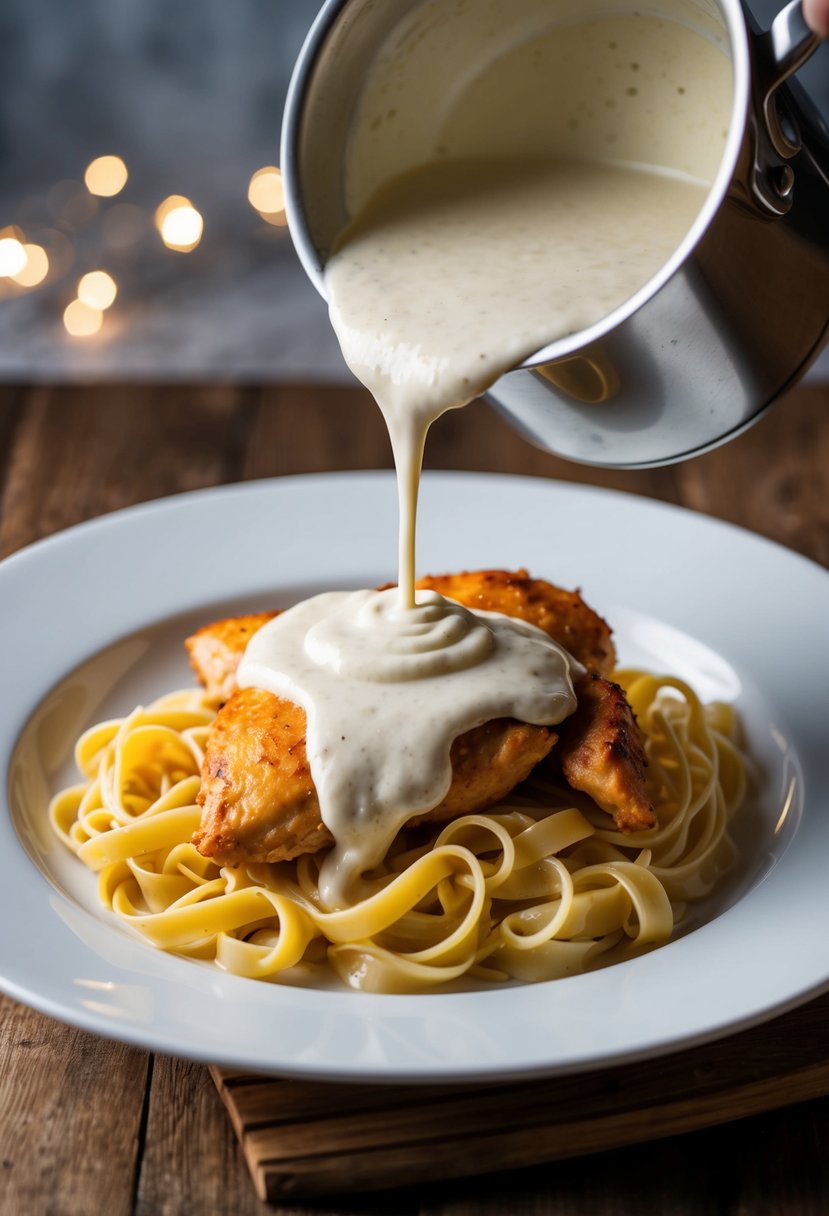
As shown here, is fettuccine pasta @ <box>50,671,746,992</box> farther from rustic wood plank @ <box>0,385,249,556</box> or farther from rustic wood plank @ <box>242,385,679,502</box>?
rustic wood plank @ <box>242,385,679,502</box>

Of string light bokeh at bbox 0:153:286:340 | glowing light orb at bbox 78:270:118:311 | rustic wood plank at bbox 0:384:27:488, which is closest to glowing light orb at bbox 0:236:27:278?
string light bokeh at bbox 0:153:286:340

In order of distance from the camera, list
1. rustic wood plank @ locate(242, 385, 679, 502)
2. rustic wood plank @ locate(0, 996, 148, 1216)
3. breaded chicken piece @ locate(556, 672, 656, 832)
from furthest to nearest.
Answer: rustic wood plank @ locate(242, 385, 679, 502) → breaded chicken piece @ locate(556, 672, 656, 832) → rustic wood plank @ locate(0, 996, 148, 1216)

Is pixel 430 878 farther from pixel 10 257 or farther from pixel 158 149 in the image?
pixel 158 149

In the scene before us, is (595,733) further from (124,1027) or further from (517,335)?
(124,1027)

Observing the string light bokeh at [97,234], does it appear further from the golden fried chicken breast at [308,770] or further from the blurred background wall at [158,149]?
the golden fried chicken breast at [308,770]

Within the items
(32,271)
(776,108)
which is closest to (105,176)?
(32,271)
